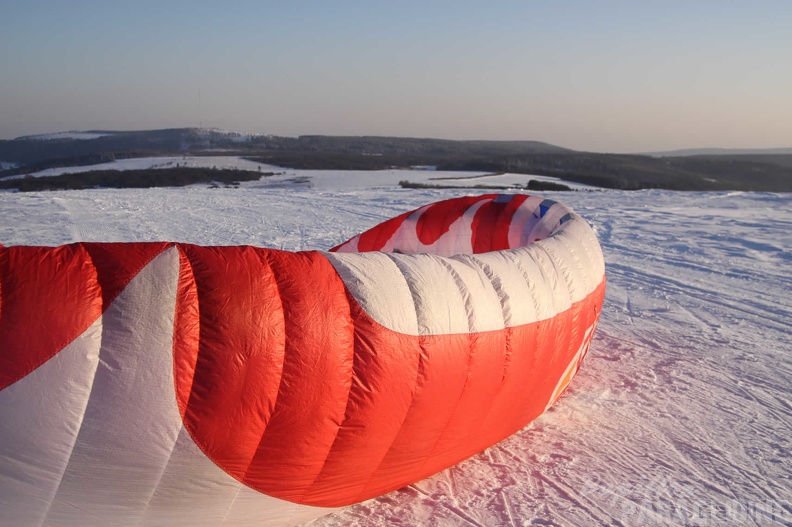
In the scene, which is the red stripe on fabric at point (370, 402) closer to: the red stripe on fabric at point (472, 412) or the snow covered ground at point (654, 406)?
the red stripe on fabric at point (472, 412)

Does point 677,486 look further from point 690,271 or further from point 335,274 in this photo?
point 690,271

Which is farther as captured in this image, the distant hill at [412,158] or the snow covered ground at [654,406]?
the distant hill at [412,158]

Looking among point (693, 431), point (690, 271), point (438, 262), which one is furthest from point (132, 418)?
point (690, 271)


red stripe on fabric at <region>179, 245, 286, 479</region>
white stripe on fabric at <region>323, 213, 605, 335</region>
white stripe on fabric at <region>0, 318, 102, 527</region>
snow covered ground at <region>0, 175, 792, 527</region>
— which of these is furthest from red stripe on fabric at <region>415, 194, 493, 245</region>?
white stripe on fabric at <region>0, 318, 102, 527</region>

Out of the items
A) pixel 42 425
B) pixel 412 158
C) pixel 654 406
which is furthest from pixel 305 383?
pixel 412 158

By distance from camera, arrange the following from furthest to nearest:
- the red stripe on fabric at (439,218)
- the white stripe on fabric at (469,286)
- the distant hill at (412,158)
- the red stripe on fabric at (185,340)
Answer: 1. the distant hill at (412,158)
2. the red stripe on fabric at (439,218)
3. the white stripe on fabric at (469,286)
4. the red stripe on fabric at (185,340)

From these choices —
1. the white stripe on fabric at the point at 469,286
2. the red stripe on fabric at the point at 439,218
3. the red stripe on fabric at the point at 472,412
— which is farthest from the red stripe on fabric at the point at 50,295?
the red stripe on fabric at the point at 439,218
